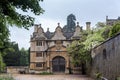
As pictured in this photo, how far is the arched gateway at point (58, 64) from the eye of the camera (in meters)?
61.8

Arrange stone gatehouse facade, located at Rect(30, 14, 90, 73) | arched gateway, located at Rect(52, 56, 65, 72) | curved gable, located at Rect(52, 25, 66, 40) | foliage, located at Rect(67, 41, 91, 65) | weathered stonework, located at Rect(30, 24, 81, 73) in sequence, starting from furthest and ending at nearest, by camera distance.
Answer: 1. curved gable, located at Rect(52, 25, 66, 40)
2. weathered stonework, located at Rect(30, 24, 81, 73)
3. stone gatehouse facade, located at Rect(30, 14, 90, 73)
4. arched gateway, located at Rect(52, 56, 65, 72)
5. foliage, located at Rect(67, 41, 91, 65)

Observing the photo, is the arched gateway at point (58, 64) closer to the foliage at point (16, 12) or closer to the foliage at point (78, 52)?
the foliage at point (78, 52)

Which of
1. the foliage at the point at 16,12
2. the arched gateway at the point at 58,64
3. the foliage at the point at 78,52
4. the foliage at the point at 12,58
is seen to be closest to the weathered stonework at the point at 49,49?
the arched gateway at the point at 58,64

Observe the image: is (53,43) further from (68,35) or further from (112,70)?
(112,70)

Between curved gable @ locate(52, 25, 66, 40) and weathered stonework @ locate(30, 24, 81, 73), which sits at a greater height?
curved gable @ locate(52, 25, 66, 40)

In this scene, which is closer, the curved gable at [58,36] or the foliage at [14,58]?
the curved gable at [58,36]

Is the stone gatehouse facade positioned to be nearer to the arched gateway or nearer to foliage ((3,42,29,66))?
the arched gateway

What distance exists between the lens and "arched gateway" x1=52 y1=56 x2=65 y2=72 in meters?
61.8

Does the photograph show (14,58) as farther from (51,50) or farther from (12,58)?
(51,50)

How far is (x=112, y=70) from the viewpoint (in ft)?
72.5

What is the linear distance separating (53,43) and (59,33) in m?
2.21

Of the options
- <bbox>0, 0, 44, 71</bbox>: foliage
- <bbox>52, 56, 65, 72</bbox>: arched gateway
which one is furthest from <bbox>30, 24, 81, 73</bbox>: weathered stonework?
<bbox>0, 0, 44, 71</bbox>: foliage

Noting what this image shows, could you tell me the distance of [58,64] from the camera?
62.6m

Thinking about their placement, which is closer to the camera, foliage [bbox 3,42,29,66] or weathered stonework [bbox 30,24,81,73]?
weathered stonework [bbox 30,24,81,73]
